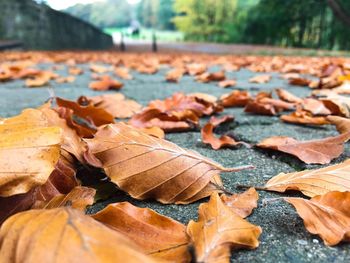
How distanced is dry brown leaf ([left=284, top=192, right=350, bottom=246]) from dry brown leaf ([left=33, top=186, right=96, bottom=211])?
328mm

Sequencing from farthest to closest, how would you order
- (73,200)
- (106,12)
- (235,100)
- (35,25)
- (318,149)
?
1. (106,12)
2. (35,25)
3. (235,100)
4. (318,149)
5. (73,200)

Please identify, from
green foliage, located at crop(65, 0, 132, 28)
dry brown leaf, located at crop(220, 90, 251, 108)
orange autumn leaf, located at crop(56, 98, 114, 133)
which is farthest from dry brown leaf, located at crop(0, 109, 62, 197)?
green foliage, located at crop(65, 0, 132, 28)

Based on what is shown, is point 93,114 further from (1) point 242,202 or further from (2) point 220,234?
(2) point 220,234

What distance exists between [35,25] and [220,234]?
409 inches

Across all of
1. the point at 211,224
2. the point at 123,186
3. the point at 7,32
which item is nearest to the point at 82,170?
the point at 123,186

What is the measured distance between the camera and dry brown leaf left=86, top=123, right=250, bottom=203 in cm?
74

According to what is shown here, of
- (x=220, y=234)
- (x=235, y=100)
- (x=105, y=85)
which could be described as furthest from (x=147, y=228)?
(x=105, y=85)

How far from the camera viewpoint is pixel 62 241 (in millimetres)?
415

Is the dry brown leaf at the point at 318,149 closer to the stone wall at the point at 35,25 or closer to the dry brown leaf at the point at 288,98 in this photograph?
the dry brown leaf at the point at 288,98

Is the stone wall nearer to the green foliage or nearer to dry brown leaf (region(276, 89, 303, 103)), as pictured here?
dry brown leaf (region(276, 89, 303, 103))

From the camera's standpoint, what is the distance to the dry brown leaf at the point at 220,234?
51cm

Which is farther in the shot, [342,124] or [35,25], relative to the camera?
[35,25]

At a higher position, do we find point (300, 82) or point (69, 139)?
point (69, 139)

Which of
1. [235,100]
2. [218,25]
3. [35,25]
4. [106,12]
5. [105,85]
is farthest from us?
[106,12]
